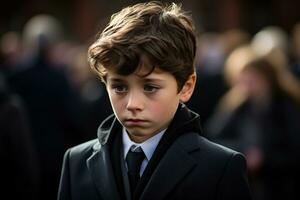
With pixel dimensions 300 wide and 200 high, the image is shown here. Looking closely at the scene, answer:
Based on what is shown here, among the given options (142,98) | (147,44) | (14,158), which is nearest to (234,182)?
(142,98)

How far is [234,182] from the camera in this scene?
4.10 metres

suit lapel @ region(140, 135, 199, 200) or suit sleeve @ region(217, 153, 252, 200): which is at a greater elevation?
suit lapel @ region(140, 135, 199, 200)

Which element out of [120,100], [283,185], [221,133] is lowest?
[283,185]

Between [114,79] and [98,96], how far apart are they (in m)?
5.27

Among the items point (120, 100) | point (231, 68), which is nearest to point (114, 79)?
point (120, 100)

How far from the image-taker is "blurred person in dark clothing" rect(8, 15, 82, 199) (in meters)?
9.49

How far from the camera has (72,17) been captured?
24188 mm

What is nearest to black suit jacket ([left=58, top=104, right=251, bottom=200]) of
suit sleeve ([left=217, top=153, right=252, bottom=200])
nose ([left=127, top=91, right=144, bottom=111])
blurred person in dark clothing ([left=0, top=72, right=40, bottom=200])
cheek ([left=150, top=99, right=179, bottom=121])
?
suit sleeve ([left=217, top=153, right=252, bottom=200])

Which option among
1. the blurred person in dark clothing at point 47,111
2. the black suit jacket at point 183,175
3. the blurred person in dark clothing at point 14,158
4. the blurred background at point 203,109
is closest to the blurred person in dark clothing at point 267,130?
the blurred background at point 203,109

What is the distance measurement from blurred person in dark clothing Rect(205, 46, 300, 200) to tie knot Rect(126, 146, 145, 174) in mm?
3405

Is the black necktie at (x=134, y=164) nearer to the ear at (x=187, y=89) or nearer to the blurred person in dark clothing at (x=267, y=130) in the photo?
the ear at (x=187, y=89)

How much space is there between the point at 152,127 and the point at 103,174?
0.31 metres

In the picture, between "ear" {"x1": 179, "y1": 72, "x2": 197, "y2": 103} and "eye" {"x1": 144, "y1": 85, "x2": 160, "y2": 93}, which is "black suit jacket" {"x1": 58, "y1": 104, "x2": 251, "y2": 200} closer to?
"ear" {"x1": 179, "y1": 72, "x2": 197, "y2": 103}

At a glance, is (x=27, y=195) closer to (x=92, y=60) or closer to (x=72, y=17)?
(x=92, y=60)
